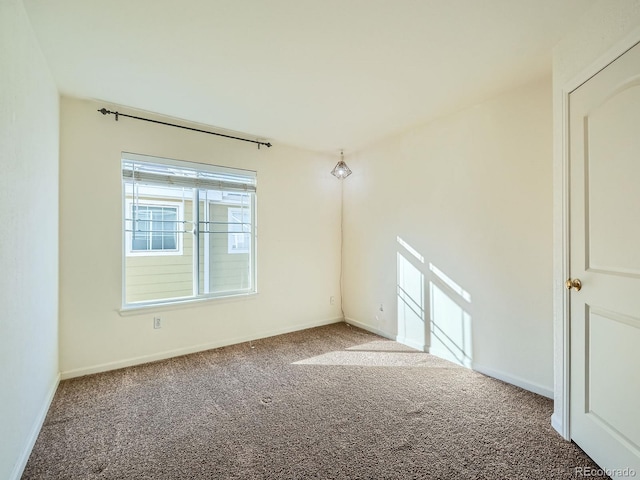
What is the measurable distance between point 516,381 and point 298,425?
189cm

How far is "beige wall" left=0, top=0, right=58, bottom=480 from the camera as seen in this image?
1439mm

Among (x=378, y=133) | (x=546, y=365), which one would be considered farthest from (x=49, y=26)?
(x=546, y=365)

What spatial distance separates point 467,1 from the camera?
5.38ft

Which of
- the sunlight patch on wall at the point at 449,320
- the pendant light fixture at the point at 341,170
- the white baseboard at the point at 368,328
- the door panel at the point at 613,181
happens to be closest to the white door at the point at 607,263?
the door panel at the point at 613,181

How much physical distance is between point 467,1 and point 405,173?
6.58 ft

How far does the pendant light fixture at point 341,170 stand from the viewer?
4215mm

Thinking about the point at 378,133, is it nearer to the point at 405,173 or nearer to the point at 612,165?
the point at 405,173

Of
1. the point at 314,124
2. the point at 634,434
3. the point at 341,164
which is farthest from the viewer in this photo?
the point at 341,164

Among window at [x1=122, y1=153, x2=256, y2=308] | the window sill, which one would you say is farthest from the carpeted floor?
window at [x1=122, y1=153, x2=256, y2=308]

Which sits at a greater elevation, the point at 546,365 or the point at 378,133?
the point at 378,133

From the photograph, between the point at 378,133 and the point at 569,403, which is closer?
the point at 569,403

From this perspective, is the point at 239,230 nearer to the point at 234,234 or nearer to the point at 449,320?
the point at 234,234

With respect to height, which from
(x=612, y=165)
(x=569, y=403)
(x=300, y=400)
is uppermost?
(x=612, y=165)

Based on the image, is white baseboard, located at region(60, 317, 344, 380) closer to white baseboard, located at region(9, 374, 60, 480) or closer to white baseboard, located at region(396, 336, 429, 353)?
white baseboard, located at region(9, 374, 60, 480)
